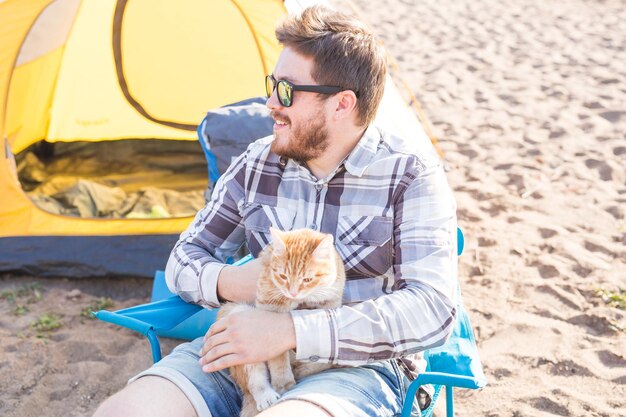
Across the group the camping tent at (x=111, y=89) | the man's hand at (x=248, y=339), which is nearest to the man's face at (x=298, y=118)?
the man's hand at (x=248, y=339)

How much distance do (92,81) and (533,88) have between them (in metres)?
3.75

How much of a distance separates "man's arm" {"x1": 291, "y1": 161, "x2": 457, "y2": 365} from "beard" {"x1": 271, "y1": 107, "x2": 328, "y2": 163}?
0.98ft

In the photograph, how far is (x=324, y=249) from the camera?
6.22ft

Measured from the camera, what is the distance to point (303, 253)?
191 centimetres

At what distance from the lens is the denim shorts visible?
1.80 m

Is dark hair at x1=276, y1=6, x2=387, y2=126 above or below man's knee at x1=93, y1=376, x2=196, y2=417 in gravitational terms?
above

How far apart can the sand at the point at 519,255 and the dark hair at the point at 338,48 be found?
4.56 feet

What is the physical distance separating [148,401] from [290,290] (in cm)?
46

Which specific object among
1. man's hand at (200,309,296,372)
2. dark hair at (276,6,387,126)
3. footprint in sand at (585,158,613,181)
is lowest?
footprint in sand at (585,158,613,181)

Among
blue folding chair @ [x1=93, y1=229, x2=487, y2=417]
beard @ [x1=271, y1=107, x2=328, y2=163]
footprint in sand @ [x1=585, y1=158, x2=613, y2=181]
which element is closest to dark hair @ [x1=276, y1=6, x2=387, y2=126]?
beard @ [x1=271, y1=107, x2=328, y2=163]

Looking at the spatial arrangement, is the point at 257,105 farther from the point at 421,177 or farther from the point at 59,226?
the point at 421,177

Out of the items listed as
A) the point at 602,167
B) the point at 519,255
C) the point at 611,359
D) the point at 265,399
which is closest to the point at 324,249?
the point at 265,399

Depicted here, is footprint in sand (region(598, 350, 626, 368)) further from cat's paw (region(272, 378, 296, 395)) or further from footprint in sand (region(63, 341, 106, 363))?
footprint in sand (region(63, 341, 106, 363))

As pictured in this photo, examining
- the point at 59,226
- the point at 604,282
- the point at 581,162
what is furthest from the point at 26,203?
the point at 581,162
